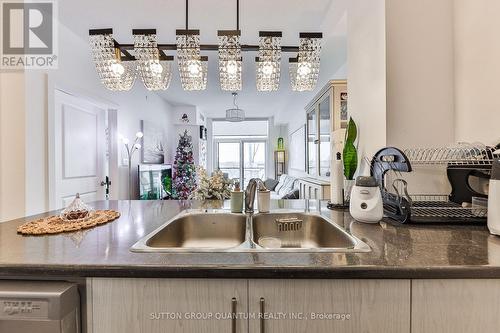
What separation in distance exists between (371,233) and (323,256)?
364mm

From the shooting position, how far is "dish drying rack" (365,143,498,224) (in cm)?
115

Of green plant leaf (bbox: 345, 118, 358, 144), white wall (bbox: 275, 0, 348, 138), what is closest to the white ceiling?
white wall (bbox: 275, 0, 348, 138)

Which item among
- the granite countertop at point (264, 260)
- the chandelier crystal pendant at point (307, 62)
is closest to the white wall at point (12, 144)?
the granite countertop at point (264, 260)

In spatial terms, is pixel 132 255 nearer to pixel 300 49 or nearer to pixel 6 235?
pixel 6 235

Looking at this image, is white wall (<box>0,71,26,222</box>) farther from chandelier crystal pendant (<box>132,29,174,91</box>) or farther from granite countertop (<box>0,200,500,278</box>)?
granite countertop (<box>0,200,500,278</box>)

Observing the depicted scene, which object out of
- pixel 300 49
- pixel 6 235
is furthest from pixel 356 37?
pixel 6 235

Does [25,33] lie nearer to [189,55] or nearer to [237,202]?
[189,55]

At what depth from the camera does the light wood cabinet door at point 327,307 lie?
744 mm

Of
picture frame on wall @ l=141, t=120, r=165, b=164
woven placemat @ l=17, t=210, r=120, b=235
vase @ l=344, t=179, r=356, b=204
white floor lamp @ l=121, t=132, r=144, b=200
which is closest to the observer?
woven placemat @ l=17, t=210, r=120, b=235

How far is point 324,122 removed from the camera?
362 centimetres

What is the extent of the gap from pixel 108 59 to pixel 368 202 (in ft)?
5.47

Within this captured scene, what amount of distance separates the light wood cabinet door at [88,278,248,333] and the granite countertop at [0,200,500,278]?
4cm

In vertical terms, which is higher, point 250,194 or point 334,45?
point 334,45

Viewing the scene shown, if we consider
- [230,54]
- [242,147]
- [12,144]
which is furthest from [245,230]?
[242,147]
